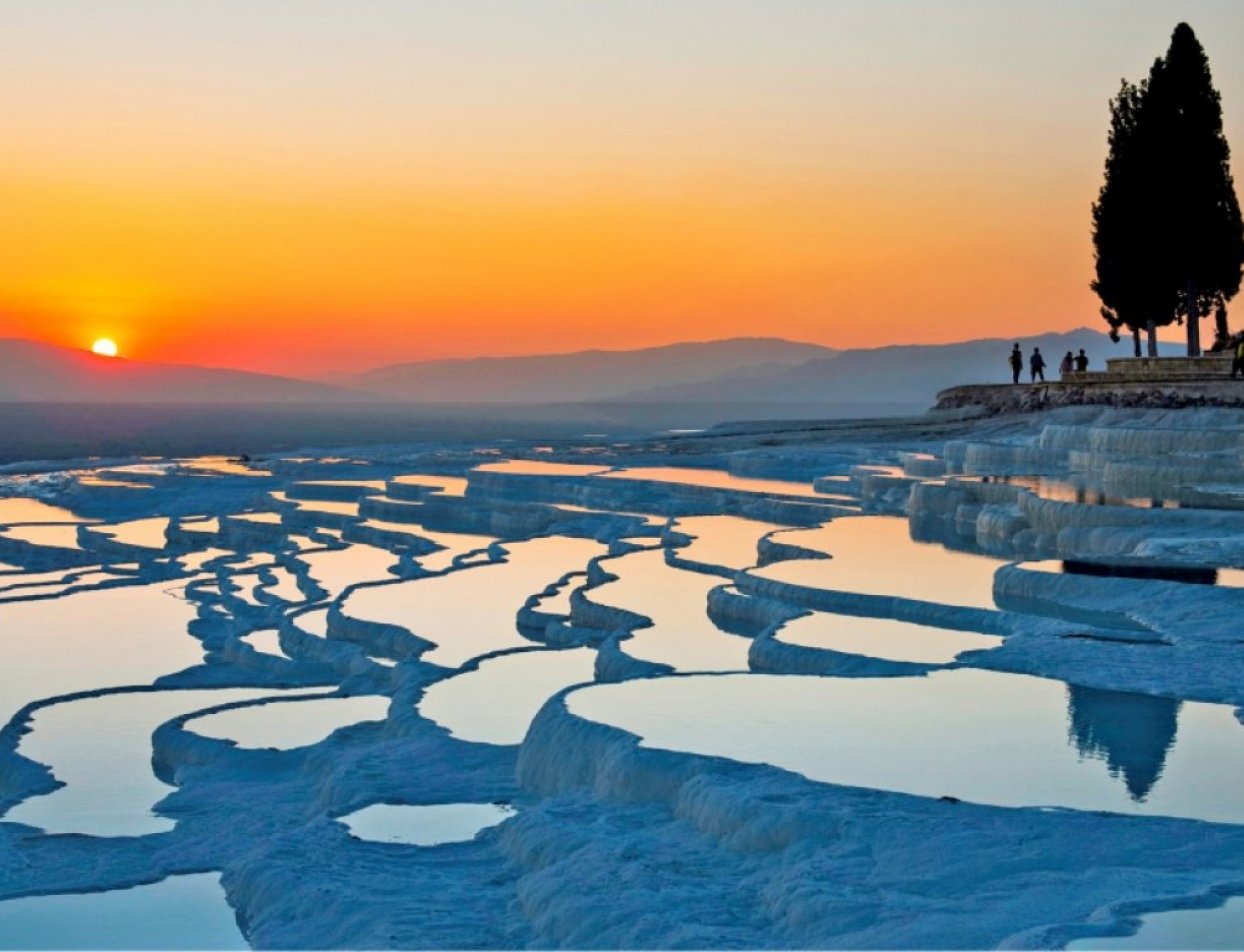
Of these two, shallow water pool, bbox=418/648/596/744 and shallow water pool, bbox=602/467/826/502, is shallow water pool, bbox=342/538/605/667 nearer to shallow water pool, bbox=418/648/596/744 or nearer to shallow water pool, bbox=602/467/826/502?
shallow water pool, bbox=418/648/596/744

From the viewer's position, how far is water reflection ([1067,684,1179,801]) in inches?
299

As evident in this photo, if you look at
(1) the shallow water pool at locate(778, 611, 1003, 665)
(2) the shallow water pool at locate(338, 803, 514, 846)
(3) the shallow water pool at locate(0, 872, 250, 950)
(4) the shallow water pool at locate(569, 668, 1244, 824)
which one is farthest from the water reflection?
(3) the shallow water pool at locate(0, 872, 250, 950)

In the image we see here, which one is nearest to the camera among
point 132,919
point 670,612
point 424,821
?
point 132,919

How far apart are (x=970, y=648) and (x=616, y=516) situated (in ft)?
38.1

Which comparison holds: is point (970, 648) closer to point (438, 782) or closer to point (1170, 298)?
point (438, 782)

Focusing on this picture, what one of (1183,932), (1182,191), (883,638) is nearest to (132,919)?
(1183,932)

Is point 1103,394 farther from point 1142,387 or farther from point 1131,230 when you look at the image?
point 1131,230

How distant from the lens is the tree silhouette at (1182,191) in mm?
32875

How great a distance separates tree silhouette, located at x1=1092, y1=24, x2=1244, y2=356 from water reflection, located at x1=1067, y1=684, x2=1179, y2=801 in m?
25.8

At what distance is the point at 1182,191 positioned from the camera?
32844 mm

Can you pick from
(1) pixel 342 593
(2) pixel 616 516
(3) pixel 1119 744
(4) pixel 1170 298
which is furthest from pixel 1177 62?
(3) pixel 1119 744

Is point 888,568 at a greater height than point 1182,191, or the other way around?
point 1182,191

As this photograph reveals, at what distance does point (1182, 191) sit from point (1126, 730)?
26788 millimetres

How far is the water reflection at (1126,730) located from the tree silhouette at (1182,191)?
25.8 meters
